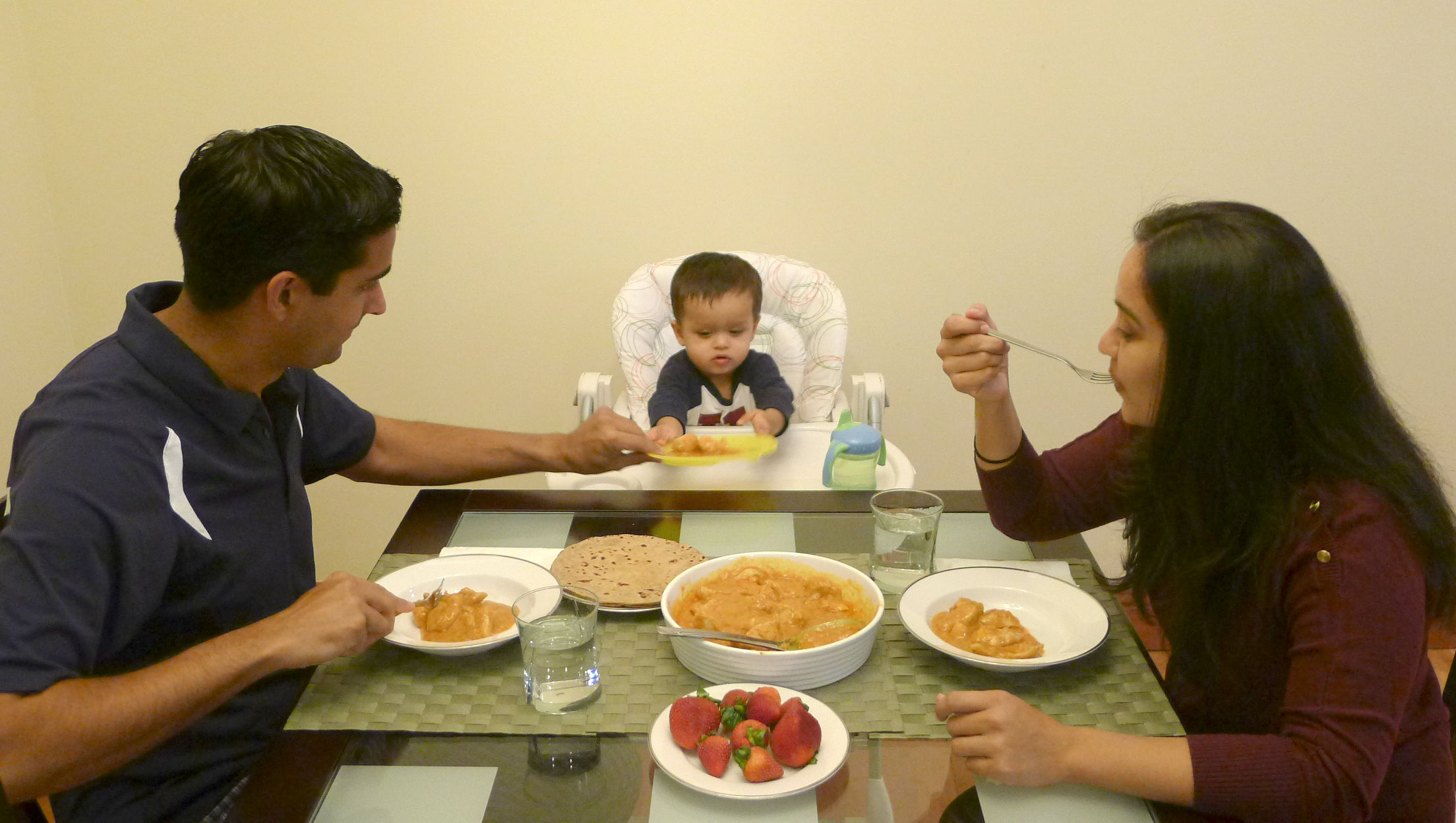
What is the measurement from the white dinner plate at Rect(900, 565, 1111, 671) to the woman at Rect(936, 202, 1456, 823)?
0.08 m

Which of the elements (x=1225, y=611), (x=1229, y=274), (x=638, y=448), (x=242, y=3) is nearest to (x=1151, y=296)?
(x=1229, y=274)

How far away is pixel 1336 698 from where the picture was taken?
3.26 ft

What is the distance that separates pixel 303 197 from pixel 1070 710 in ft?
3.35

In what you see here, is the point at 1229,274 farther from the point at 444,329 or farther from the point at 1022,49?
the point at 444,329

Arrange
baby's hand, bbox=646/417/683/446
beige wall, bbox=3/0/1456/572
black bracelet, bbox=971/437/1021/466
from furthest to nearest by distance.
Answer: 1. beige wall, bbox=3/0/1456/572
2. baby's hand, bbox=646/417/683/446
3. black bracelet, bbox=971/437/1021/466

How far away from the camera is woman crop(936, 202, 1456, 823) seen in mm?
980

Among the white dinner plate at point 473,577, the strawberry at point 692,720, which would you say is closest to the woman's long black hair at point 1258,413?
the strawberry at point 692,720

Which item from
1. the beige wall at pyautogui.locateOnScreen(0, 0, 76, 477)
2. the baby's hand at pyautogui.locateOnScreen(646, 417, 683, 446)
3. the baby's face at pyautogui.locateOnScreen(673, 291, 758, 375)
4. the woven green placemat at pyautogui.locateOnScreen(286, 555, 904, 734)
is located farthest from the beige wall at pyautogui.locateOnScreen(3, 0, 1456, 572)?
the woven green placemat at pyautogui.locateOnScreen(286, 555, 904, 734)

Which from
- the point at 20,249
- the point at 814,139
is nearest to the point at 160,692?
the point at 814,139

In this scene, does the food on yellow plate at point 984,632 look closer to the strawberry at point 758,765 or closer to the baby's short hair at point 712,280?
the strawberry at point 758,765

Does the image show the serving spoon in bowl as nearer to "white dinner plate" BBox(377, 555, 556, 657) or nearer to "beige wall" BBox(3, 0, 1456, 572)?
"white dinner plate" BBox(377, 555, 556, 657)

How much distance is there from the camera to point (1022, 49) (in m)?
2.73

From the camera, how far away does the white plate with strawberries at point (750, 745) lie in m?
0.95

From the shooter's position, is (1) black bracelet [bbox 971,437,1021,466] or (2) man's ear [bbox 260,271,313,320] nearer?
(2) man's ear [bbox 260,271,313,320]
